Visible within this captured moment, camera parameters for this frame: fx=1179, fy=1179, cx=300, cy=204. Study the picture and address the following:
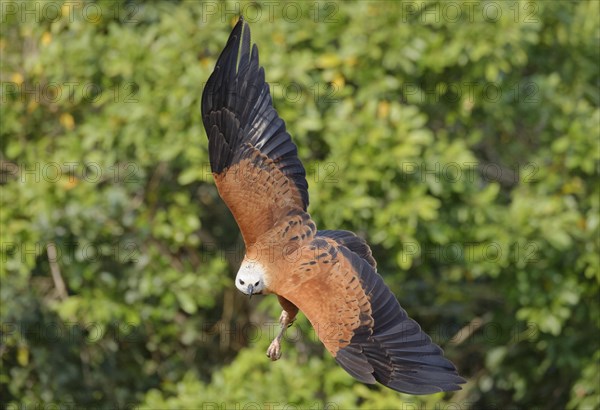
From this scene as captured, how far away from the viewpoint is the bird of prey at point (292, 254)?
4867 mm

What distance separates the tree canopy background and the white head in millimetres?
1971

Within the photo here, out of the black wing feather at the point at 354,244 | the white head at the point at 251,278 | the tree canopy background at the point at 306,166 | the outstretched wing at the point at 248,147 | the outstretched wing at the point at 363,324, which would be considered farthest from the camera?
the tree canopy background at the point at 306,166

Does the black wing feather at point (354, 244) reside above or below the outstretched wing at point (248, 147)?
below

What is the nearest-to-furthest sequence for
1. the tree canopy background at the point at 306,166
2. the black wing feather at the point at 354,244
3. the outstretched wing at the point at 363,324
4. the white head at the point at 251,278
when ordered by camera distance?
the outstretched wing at the point at 363,324
the white head at the point at 251,278
the black wing feather at the point at 354,244
the tree canopy background at the point at 306,166

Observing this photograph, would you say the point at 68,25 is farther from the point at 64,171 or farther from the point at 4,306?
the point at 4,306

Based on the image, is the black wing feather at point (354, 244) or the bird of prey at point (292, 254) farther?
the black wing feather at point (354, 244)

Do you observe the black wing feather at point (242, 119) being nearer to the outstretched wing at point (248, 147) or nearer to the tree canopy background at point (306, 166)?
the outstretched wing at point (248, 147)

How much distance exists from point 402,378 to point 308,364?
282 cm

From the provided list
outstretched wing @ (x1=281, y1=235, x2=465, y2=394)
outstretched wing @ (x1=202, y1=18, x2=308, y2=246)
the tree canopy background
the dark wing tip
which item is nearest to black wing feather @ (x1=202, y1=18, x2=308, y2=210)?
outstretched wing @ (x1=202, y1=18, x2=308, y2=246)

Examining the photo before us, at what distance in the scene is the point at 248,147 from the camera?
529 cm

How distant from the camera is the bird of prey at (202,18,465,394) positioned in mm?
4867

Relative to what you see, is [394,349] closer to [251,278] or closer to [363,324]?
[363,324]

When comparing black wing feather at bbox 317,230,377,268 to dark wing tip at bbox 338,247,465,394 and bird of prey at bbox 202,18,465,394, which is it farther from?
dark wing tip at bbox 338,247,465,394

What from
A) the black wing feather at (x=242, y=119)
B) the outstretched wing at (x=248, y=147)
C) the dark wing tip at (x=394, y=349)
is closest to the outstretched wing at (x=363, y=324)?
the dark wing tip at (x=394, y=349)
